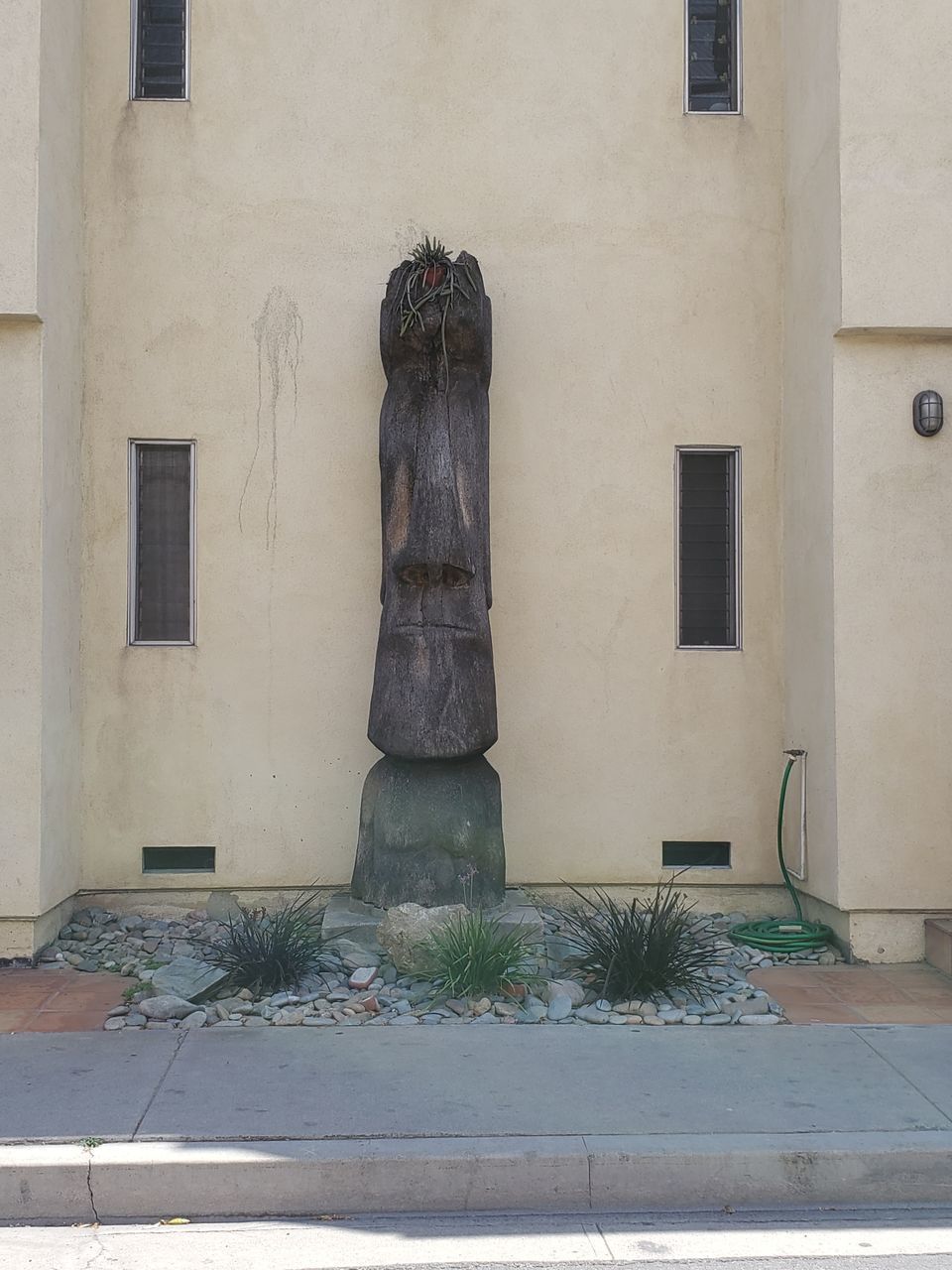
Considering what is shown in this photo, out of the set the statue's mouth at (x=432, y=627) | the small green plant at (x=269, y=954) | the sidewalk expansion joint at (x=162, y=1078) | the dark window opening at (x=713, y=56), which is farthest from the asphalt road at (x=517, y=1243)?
the dark window opening at (x=713, y=56)

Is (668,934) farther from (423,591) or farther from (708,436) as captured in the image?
(708,436)

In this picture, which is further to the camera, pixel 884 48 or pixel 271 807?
pixel 271 807

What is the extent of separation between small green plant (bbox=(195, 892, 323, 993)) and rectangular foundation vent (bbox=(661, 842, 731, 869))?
2289 mm

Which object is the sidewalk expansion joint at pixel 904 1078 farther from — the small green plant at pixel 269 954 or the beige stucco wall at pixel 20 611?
the beige stucco wall at pixel 20 611

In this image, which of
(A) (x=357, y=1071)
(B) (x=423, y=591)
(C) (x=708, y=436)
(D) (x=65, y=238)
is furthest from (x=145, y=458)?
(A) (x=357, y=1071)

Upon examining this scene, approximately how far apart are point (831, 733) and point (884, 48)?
3.71m

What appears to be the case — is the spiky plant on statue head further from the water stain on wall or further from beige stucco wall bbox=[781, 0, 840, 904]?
beige stucco wall bbox=[781, 0, 840, 904]

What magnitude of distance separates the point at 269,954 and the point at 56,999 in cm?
105

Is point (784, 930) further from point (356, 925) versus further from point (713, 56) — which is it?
point (713, 56)

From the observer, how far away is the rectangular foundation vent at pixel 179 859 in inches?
287

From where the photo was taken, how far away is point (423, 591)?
6.62m

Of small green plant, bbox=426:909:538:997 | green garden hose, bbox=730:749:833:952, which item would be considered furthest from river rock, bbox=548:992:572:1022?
green garden hose, bbox=730:749:833:952

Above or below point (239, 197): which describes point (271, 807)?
below

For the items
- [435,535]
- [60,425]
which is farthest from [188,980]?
[60,425]
